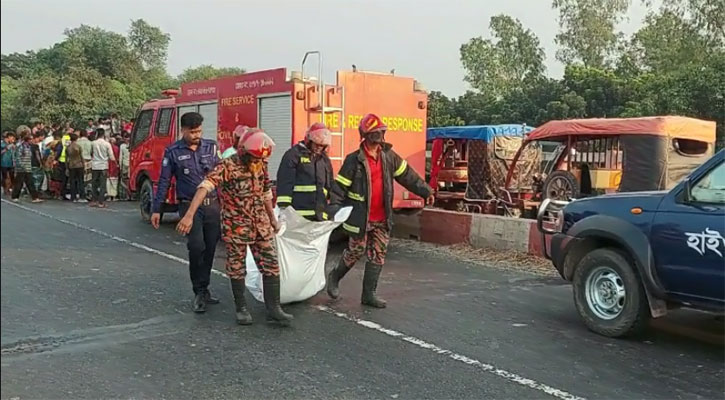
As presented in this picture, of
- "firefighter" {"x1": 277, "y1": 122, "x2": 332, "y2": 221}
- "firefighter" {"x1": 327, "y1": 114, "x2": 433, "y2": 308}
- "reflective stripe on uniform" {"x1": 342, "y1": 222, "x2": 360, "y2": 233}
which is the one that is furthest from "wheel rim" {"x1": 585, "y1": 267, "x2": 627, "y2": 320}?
"firefighter" {"x1": 277, "y1": 122, "x2": 332, "y2": 221}

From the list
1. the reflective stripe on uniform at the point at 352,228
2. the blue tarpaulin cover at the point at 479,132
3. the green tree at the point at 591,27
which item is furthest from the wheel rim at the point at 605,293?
the green tree at the point at 591,27

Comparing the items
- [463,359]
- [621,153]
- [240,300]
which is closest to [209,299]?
[240,300]

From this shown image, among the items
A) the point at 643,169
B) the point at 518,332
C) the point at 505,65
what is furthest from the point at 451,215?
the point at 505,65

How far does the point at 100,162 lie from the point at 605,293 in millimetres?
12824

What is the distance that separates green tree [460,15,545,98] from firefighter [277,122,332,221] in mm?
43954

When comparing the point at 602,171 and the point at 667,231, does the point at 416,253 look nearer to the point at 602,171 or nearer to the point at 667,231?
the point at 602,171

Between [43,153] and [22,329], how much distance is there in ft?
39.8

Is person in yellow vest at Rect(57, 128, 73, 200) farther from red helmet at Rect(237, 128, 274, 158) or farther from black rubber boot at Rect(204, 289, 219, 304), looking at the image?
red helmet at Rect(237, 128, 274, 158)

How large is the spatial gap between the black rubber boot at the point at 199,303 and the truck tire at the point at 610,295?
10.6 ft

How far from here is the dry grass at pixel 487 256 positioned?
9.38m

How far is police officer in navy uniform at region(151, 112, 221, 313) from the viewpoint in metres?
6.50

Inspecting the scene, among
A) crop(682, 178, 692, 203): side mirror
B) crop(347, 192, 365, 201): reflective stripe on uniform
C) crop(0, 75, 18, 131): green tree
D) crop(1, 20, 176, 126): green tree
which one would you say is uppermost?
crop(1, 20, 176, 126): green tree

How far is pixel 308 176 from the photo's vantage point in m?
7.37

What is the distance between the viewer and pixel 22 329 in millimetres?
5664
